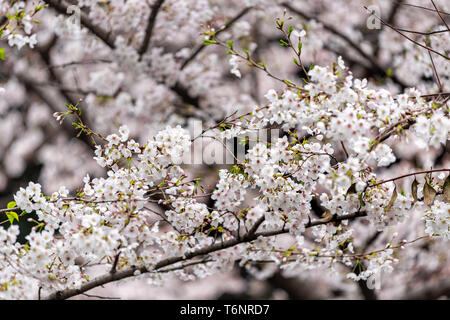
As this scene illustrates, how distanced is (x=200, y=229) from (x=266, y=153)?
1.74ft

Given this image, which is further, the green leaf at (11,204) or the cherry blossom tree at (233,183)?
the green leaf at (11,204)

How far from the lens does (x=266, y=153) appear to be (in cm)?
217

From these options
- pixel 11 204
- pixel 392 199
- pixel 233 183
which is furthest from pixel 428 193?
pixel 11 204

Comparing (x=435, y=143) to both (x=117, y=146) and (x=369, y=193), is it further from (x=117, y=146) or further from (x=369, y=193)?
(x=117, y=146)

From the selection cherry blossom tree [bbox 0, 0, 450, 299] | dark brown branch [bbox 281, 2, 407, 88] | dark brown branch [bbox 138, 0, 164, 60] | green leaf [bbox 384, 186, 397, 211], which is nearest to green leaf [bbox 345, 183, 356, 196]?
cherry blossom tree [bbox 0, 0, 450, 299]

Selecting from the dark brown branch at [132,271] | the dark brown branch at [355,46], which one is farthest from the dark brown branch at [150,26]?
the dark brown branch at [132,271]

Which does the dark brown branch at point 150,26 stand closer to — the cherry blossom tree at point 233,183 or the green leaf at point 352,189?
the cherry blossom tree at point 233,183

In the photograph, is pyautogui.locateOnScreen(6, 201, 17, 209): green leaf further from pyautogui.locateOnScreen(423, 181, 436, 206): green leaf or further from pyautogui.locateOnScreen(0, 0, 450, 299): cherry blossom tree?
pyautogui.locateOnScreen(423, 181, 436, 206): green leaf

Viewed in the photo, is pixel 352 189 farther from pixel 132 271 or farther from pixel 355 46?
pixel 355 46

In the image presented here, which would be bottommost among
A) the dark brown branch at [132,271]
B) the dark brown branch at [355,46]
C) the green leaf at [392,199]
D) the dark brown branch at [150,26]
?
the dark brown branch at [132,271]

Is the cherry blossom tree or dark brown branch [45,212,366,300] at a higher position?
the cherry blossom tree

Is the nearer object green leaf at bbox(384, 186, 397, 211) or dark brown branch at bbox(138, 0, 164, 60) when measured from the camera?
green leaf at bbox(384, 186, 397, 211)

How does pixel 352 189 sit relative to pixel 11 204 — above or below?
below
